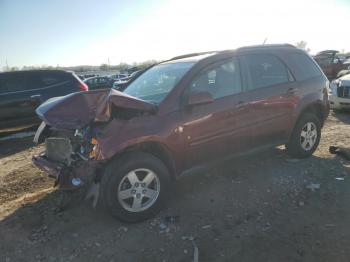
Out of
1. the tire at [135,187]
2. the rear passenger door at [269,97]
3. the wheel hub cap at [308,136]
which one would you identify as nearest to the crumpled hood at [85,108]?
the tire at [135,187]

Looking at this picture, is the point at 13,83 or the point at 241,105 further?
the point at 13,83

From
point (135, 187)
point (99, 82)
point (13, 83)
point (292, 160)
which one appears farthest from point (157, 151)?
point (99, 82)

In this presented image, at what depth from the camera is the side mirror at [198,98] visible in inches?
152

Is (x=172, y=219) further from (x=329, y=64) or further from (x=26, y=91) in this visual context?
(x=329, y=64)

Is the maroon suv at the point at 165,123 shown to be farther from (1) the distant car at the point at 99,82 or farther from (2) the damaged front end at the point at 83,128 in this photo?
(1) the distant car at the point at 99,82

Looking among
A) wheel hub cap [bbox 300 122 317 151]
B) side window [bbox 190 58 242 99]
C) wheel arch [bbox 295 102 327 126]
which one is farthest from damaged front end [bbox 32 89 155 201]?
wheel hub cap [bbox 300 122 317 151]

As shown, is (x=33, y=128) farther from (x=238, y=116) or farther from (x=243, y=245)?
(x=243, y=245)

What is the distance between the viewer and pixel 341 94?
940 cm

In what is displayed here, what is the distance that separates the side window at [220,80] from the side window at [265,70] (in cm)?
26

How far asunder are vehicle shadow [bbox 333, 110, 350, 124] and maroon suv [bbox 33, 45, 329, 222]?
406cm

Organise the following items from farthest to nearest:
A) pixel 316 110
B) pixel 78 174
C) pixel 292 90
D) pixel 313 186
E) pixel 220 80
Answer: pixel 316 110 < pixel 292 90 < pixel 313 186 < pixel 220 80 < pixel 78 174

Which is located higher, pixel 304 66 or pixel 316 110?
pixel 304 66

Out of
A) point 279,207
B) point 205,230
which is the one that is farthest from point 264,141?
point 205,230

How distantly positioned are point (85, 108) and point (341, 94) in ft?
26.3
